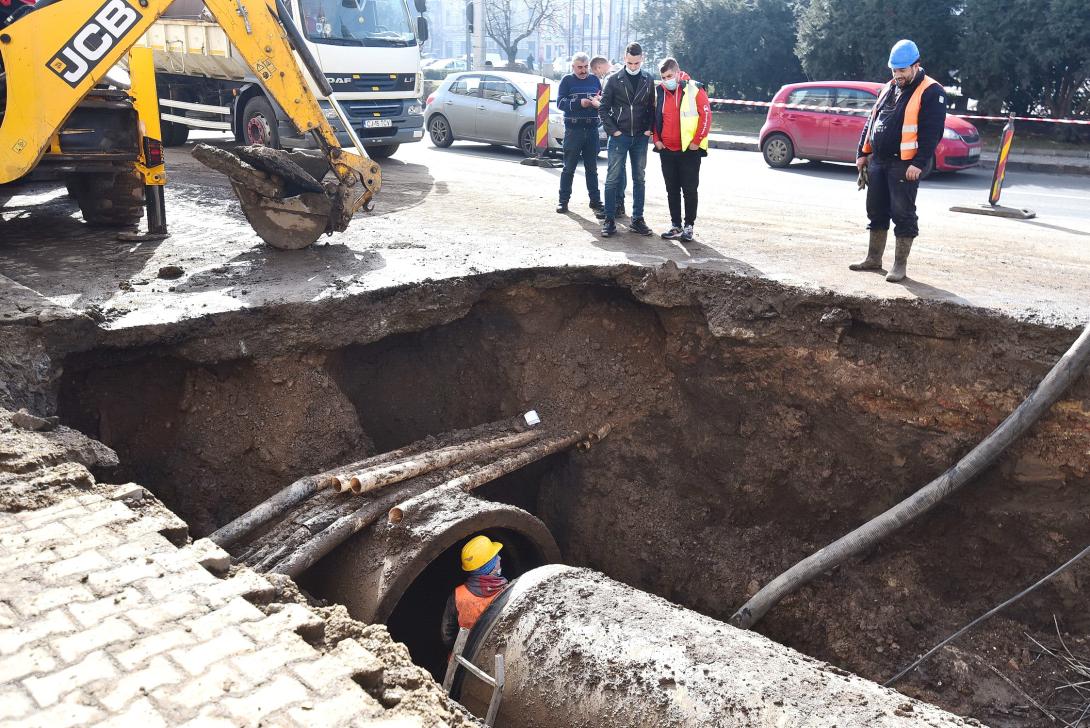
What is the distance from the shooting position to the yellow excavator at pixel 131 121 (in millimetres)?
6574

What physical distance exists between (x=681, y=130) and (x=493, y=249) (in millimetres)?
1968

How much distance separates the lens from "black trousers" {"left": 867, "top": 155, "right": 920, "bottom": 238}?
633cm

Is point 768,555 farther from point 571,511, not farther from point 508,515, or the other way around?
point 508,515

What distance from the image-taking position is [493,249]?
735cm

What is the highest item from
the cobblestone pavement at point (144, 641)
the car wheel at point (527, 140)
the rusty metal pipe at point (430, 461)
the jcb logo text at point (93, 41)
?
the jcb logo text at point (93, 41)

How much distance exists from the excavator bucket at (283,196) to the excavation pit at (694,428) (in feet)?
5.04

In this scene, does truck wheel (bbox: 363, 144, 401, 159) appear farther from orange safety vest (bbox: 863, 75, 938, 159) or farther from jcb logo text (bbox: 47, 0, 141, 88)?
orange safety vest (bbox: 863, 75, 938, 159)

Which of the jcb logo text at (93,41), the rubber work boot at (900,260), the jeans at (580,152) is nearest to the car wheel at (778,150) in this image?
the jeans at (580,152)

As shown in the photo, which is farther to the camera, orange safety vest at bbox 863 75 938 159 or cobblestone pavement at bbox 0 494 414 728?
orange safety vest at bbox 863 75 938 159

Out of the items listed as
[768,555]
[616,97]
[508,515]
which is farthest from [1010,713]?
[616,97]

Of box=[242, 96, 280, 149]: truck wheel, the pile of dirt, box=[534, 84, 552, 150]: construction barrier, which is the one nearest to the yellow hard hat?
the pile of dirt

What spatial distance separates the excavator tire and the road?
23 cm

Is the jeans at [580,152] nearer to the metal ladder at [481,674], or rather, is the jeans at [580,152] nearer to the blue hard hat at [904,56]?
the blue hard hat at [904,56]

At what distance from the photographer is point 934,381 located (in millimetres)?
5773
